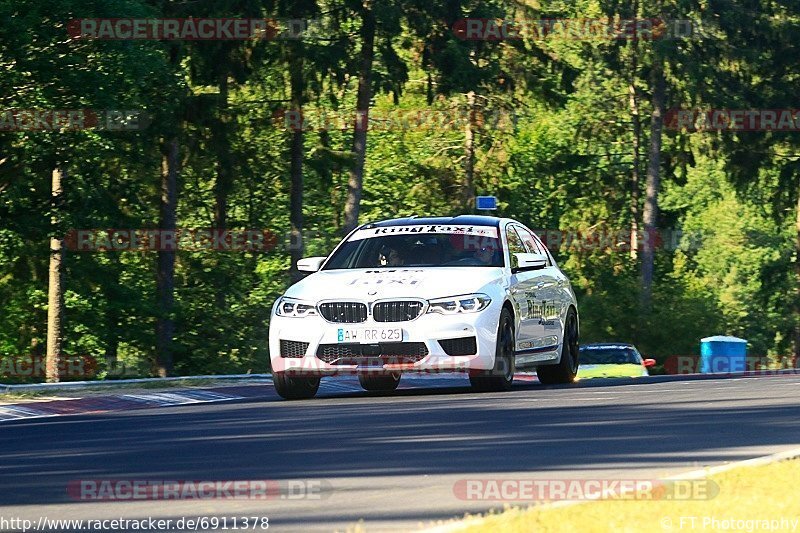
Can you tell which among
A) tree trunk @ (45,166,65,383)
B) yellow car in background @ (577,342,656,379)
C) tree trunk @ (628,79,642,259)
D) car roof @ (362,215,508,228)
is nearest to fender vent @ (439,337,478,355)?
car roof @ (362,215,508,228)

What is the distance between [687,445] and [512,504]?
9.49ft

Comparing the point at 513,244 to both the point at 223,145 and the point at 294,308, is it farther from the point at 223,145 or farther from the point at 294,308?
the point at 223,145

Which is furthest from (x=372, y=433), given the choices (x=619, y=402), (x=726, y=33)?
(x=726, y=33)

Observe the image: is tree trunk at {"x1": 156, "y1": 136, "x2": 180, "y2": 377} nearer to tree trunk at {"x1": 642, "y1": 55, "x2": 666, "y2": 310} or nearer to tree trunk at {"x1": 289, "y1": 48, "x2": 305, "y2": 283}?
tree trunk at {"x1": 289, "y1": 48, "x2": 305, "y2": 283}

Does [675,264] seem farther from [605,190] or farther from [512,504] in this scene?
[512,504]

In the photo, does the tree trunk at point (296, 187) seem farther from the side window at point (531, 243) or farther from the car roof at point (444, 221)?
the car roof at point (444, 221)

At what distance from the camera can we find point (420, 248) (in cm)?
1722

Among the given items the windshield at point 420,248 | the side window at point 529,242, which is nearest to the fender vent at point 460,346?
the windshield at point 420,248

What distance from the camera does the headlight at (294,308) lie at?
16.0 m

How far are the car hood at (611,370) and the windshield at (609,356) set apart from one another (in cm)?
44

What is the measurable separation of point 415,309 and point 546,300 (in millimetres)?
2732

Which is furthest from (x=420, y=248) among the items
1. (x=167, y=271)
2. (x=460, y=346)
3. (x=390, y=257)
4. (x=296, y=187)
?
(x=296, y=187)

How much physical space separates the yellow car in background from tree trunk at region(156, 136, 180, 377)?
35.8 feet

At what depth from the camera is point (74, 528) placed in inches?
310
